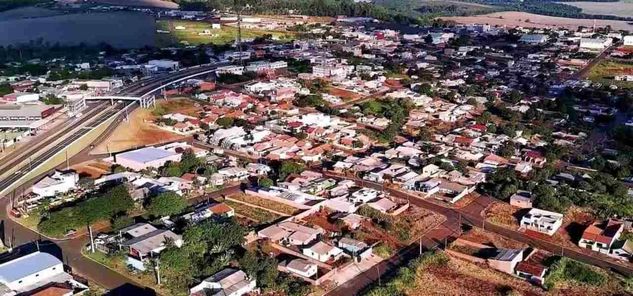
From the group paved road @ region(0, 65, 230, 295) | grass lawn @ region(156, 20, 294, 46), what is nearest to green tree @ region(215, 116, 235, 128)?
paved road @ region(0, 65, 230, 295)

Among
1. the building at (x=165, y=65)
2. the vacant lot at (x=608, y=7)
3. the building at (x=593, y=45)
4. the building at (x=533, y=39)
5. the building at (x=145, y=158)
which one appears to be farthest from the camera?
the vacant lot at (x=608, y=7)

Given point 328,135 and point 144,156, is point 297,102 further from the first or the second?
point 144,156

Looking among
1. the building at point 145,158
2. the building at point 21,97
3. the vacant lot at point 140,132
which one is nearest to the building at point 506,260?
the building at point 145,158

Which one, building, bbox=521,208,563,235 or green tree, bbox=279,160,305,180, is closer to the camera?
building, bbox=521,208,563,235

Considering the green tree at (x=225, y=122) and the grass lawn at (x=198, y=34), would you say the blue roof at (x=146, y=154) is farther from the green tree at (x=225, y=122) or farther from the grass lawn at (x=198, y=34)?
the grass lawn at (x=198, y=34)

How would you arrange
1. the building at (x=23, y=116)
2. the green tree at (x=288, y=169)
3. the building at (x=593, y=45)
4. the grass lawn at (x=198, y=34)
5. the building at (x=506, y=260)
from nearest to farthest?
the building at (x=506, y=260) < the green tree at (x=288, y=169) < the building at (x=23, y=116) < the building at (x=593, y=45) < the grass lawn at (x=198, y=34)

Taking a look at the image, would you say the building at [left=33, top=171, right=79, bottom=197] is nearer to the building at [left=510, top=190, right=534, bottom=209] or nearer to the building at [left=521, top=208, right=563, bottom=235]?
the building at [left=510, top=190, right=534, bottom=209]
